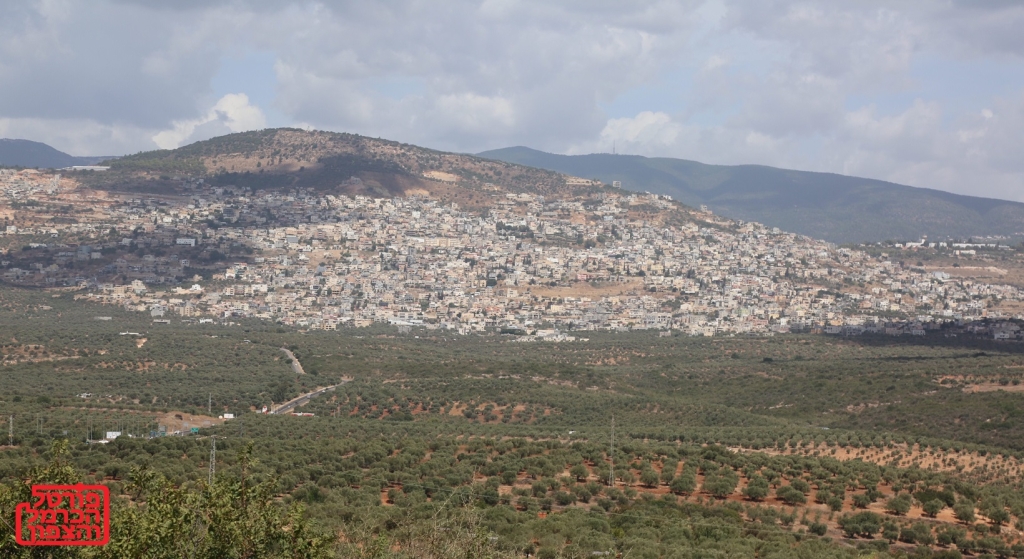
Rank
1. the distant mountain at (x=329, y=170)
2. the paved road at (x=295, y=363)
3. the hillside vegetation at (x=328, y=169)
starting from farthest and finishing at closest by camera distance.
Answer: the hillside vegetation at (x=328, y=169)
the distant mountain at (x=329, y=170)
the paved road at (x=295, y=363)

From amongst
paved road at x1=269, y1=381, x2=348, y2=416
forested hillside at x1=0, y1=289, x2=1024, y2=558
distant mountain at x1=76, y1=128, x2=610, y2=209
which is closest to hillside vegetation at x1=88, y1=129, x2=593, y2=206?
distant mountain at x1=76, y1=128, x2=610, y2=209

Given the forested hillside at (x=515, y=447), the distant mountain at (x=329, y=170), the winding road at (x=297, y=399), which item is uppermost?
the distant mountain at (x=329, y=170)

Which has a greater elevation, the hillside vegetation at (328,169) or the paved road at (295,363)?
the hillside vegetation at (328,169)

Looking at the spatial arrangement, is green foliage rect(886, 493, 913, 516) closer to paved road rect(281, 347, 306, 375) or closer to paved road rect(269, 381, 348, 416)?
paved road rect(269, 381, 348, 416)

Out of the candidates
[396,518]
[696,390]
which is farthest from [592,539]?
[696,390]

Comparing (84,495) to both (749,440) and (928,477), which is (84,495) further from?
(749,440)

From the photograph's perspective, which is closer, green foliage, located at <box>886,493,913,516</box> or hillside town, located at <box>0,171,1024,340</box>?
green foliage, located at <box>886,493,913,516</box>

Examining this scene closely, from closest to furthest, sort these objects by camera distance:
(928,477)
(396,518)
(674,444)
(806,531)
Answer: (396,518), (806,531), (928,477), (674,444)

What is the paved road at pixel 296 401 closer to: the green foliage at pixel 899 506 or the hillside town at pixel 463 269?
the green foliage at pixel 899 506

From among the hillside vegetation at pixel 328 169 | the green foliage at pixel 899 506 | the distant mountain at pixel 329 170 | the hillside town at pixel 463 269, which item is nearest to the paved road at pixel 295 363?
the hillside town at pixel 463 269
